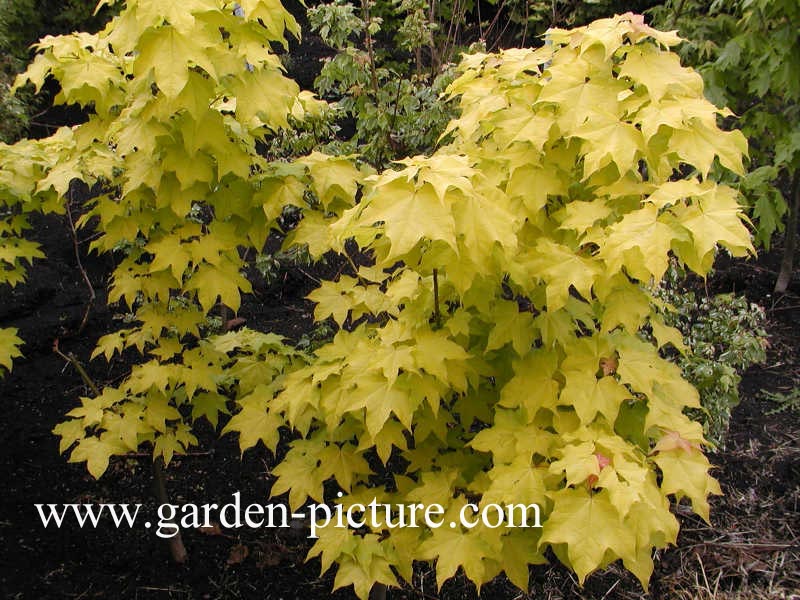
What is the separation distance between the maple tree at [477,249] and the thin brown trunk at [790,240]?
3.42 meters

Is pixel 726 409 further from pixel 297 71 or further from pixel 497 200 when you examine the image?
pixel 297 71

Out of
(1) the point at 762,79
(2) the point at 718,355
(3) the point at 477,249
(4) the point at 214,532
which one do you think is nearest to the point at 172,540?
(4) the point at 214,532

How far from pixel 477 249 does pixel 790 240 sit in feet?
13.9

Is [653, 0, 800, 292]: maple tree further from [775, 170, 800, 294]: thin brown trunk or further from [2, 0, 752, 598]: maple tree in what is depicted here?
[2, 0, 752, 598]: maple tree

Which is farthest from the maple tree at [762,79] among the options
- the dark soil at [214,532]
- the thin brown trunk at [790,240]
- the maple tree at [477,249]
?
the maple tree at [477,249]

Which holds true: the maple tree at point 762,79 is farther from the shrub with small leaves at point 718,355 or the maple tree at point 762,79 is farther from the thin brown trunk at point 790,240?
the shrub with small leaves at point 718,355

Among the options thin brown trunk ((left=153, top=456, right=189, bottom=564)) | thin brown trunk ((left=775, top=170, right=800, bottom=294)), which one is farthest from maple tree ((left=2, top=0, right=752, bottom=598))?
thin brown trunk ((left=775, top=170, right=800, bottom=294))

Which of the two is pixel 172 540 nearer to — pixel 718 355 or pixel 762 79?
pixel 718 355

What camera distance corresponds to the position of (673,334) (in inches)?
76.9

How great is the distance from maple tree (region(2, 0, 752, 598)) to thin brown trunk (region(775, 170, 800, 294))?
135 inches

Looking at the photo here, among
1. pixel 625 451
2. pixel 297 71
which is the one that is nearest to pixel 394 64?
pixel 297 71

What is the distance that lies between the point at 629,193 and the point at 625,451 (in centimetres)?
65

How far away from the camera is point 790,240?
4.78 metres

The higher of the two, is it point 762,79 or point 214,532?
point 762,79
